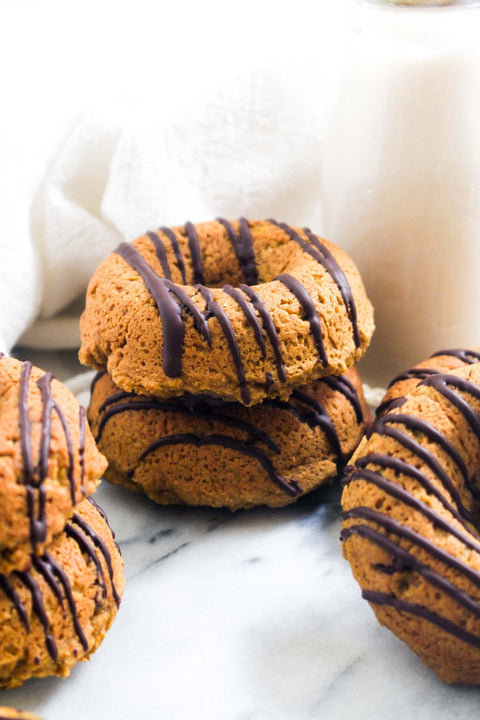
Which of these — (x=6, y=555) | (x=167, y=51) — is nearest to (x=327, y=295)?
(x=6, y=555)

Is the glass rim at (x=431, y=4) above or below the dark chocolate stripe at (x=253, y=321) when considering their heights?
above

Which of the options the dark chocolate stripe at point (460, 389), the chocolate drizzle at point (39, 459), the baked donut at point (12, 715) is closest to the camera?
the baked donut at point (12, 715)

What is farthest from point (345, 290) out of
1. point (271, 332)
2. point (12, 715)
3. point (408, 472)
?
point (12, 715)

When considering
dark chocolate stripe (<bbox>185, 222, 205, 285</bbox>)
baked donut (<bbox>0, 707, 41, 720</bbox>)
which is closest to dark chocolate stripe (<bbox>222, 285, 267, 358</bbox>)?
dark chocolate stripe (<bbox>185, 222, 205, 285</bbox>)

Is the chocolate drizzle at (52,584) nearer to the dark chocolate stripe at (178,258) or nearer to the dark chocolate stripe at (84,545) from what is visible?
the dark chocolate stripe at (84,545)

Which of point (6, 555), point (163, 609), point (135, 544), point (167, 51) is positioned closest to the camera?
point (6, 555)

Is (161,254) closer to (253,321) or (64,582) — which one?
(253,321)

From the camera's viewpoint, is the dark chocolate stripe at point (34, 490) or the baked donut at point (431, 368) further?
the baked donut at point (431, 368)

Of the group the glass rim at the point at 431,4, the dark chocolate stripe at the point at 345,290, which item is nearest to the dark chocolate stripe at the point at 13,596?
the dark chocolate stripe at the point at 345,290

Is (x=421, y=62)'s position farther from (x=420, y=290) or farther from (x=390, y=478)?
(x=390, y=478)
